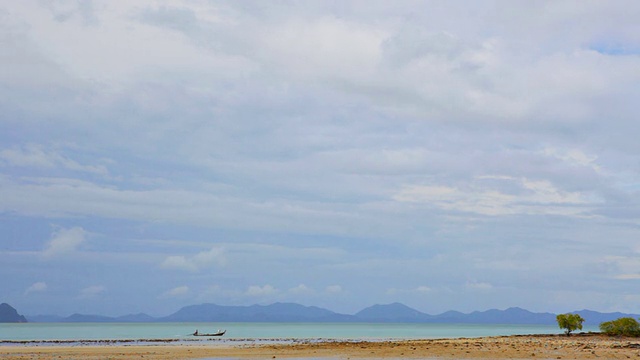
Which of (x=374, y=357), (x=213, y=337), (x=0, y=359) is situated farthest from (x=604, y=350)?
(x=213, y=337)

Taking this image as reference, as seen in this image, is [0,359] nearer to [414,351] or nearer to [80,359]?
[80,359]

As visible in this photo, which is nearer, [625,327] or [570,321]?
[625,327]

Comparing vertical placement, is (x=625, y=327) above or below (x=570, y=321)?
below

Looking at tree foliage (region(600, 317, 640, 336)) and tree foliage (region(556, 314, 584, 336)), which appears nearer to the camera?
tree foliage (region(600, 317, 640, 336))

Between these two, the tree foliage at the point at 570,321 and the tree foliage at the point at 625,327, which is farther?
the tree foliage at the point at 570,321

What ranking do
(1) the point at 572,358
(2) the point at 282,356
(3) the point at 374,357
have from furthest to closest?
(2) the point at 282,356, (3) the point at 374,357, (1) the point at 572,358

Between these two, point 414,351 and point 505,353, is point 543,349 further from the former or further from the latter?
point 414,351

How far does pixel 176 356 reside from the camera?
52.3m

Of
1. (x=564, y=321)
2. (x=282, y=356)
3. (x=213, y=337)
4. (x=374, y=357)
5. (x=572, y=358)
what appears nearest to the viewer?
(x=572, y=358)

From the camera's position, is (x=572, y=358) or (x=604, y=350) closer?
(x=572, y=358)

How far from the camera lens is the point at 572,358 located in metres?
43.9

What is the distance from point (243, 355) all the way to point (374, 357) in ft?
38.4

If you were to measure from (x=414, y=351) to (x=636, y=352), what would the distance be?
53.2 ft

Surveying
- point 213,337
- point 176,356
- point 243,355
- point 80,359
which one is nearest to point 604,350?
point 243,355
